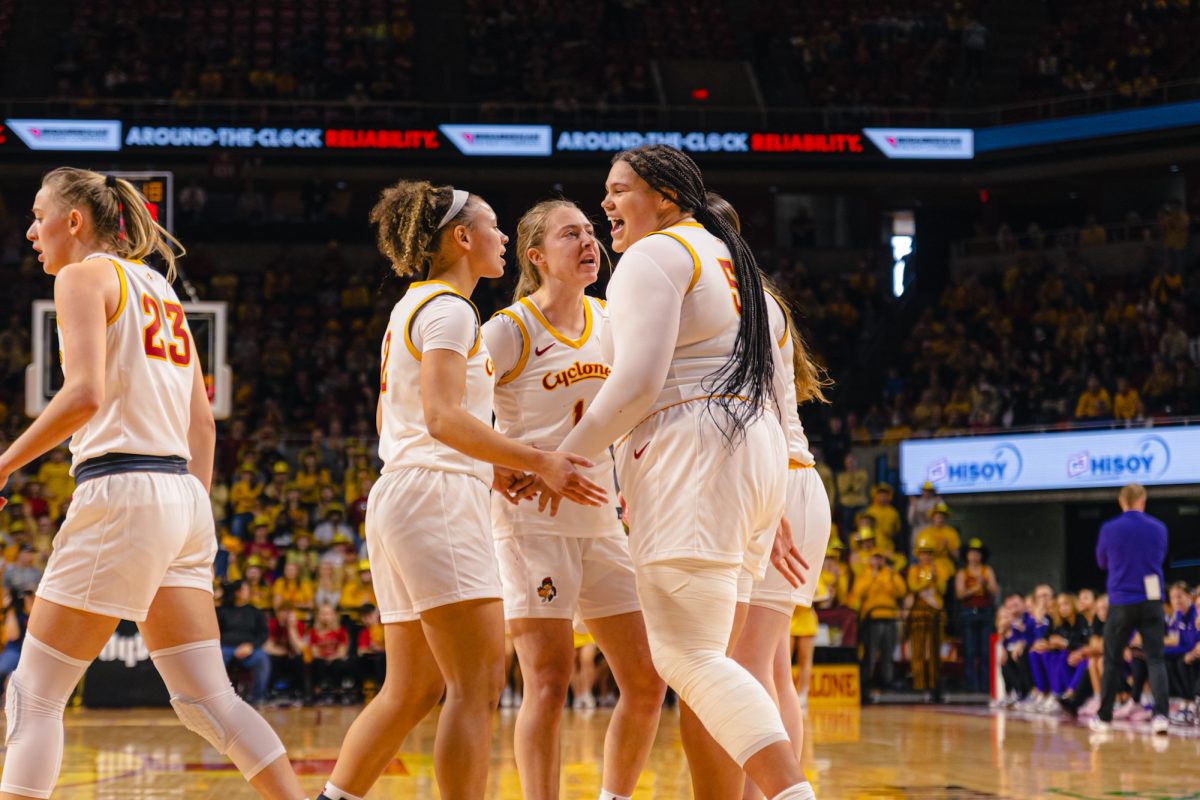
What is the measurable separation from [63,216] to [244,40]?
22.9 m

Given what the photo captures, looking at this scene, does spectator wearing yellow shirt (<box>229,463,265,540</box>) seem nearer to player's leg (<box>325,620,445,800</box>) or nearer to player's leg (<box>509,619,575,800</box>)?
player's leg (<box>509,619,575,800</box>)

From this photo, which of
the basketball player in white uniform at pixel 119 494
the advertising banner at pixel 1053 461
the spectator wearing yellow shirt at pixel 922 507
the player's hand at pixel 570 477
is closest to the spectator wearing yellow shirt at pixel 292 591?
the spectator wearing yellow shirt at pixel 922 507

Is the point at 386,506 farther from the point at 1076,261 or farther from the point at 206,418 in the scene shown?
the point at 1076,261

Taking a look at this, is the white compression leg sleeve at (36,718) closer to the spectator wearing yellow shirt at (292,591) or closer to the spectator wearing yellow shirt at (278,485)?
the spectator wearing yellow shirt at (292,591)

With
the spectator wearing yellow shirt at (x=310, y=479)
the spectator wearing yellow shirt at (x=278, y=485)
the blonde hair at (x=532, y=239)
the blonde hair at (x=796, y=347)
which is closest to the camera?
the blonde hair at (x=796, y=347)

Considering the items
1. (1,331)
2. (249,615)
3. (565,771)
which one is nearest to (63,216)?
(565,771)

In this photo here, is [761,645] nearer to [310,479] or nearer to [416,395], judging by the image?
[416,395]

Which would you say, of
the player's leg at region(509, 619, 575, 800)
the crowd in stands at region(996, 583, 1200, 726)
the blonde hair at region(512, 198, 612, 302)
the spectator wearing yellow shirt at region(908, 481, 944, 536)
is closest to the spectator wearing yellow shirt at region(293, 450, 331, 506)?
the spectator wearing yellow shirt at region(908, 481, 944, 536)

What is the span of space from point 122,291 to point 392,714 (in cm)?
155

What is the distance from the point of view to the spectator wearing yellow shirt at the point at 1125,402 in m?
19.5

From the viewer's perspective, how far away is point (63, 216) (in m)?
Answer: 4.42

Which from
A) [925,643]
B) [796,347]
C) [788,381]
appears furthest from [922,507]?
[788,381]

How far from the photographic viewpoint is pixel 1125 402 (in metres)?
19.8

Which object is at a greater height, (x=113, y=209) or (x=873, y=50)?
(x=873, y=50)
